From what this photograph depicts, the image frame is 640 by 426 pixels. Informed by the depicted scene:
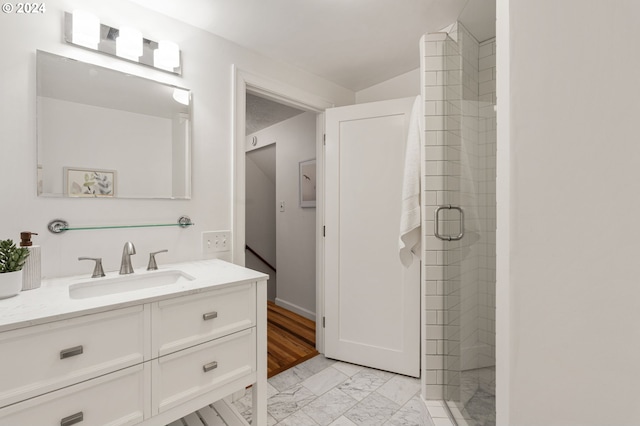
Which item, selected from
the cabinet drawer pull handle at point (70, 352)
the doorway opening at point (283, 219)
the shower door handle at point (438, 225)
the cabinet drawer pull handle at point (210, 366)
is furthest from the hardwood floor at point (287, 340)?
the shower door handle at point (438, 225)

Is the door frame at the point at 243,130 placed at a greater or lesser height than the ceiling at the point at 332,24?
lesser

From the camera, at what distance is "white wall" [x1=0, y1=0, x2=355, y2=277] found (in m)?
1.08

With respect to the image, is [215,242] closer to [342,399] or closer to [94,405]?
[94,405]

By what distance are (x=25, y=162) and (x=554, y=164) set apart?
1651 millimetres

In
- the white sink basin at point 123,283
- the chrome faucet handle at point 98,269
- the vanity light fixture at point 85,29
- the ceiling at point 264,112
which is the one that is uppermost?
the ceiling at point 264,112

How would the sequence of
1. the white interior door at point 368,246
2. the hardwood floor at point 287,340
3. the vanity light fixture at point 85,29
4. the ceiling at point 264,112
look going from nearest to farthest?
the vanity light fixture at point 85,29 < the white interior door at point 368,246 < the hardwood floor at point 287,340 < the ceiling at point 264,112

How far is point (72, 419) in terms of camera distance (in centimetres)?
81

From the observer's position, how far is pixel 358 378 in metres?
1.85

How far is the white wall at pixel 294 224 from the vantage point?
2.92 meters

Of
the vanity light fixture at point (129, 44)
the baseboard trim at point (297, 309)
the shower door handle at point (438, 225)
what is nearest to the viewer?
the vanity light fixture at point (129, 44)

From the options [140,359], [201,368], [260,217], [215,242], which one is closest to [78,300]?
[140,359]

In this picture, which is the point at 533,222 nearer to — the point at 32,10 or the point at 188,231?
the point at 188,231

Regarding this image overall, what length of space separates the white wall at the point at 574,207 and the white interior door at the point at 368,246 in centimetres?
159

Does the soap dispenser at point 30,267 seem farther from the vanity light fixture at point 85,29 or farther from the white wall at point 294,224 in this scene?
the white wall at point 294,224
